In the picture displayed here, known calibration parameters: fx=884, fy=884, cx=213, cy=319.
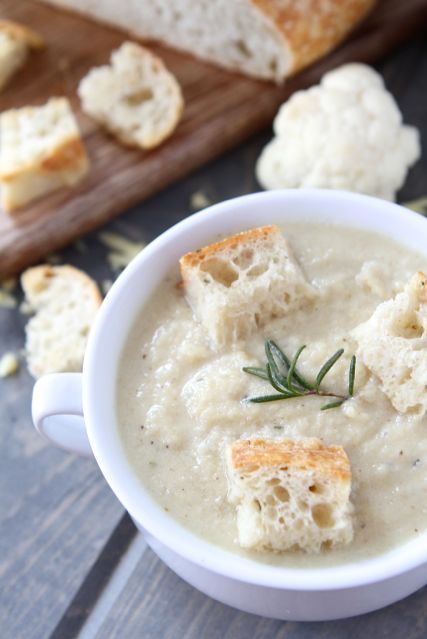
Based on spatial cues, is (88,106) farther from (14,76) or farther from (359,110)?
(359,110)

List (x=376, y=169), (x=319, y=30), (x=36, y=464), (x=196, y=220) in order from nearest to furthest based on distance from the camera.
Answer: (x=196, y=220) < (x=36, y=464) < (x=376, y=169) < (x=319, y=30)

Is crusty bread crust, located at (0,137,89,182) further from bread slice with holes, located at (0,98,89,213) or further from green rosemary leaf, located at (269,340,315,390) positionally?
green rosemary leaf, located at (269,340,315,390)

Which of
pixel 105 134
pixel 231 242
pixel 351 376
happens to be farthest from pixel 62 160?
pixel 351 376

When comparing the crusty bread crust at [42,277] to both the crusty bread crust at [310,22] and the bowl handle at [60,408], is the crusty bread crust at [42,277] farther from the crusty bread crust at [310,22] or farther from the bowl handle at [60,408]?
the crusty bread crust at [310,22]

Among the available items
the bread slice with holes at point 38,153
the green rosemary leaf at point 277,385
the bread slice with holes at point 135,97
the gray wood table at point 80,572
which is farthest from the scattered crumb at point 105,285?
the green rosemary leaf at point 277,385

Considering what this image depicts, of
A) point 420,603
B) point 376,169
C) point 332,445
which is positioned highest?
point 332,445

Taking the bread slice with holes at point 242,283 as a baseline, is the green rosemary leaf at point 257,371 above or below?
below

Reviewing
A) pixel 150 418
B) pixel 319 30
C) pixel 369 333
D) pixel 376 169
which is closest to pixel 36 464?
pixel 150 418
